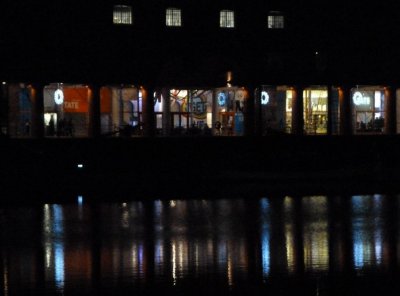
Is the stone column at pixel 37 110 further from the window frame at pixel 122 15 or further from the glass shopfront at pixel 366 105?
the glass shopfront at pixel 366 105

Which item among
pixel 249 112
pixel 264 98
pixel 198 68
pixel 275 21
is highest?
pixel 275 21

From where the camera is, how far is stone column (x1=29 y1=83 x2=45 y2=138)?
54.2 m

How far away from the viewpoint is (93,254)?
572 inches

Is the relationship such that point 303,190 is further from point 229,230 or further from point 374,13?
point 374,13

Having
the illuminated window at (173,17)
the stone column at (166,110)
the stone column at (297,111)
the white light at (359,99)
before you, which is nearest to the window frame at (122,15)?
the illuminated window at (173,17)

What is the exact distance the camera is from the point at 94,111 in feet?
183

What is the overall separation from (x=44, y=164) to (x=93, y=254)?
61.8ft

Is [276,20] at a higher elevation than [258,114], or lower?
higher

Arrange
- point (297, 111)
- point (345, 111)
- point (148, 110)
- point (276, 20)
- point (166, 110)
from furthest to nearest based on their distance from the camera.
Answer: point (276, 20) < point (345, 111) < point (297, 111) < point (166, 110) < point (148, 110)

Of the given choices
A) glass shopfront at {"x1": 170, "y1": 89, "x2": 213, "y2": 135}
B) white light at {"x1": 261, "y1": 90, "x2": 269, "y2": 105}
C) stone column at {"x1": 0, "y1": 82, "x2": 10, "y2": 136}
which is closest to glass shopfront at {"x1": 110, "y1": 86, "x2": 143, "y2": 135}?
glass shopfront at {"x1": 170, "y1": 89, "x2": 213, "y2": 135}

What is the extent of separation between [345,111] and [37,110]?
22.5 meters

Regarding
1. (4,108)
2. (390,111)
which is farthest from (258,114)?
(4,108)

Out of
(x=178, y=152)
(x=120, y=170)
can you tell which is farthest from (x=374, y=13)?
(x=120, y=170)

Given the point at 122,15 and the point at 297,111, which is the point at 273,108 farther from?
the point at 122,15
